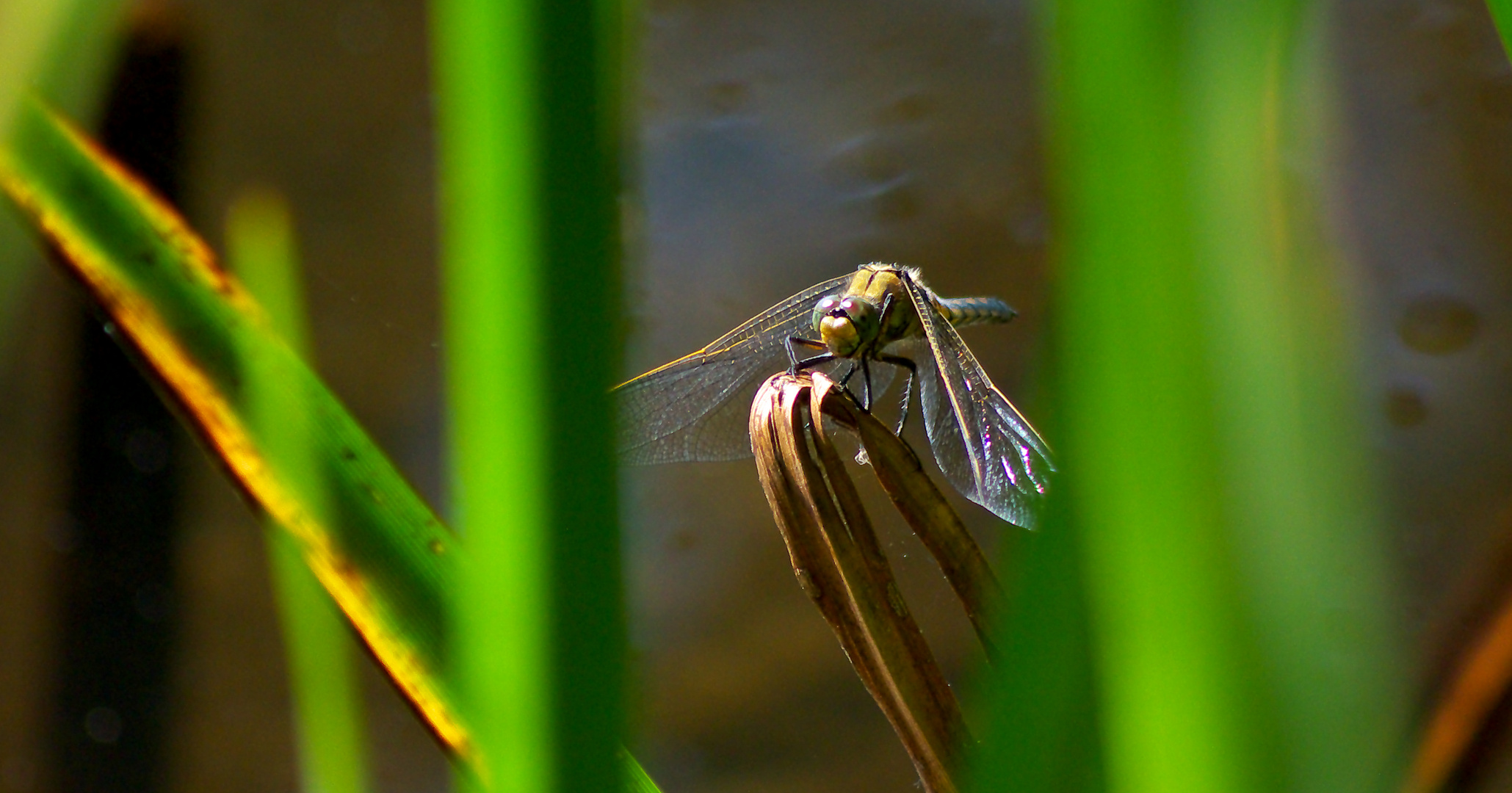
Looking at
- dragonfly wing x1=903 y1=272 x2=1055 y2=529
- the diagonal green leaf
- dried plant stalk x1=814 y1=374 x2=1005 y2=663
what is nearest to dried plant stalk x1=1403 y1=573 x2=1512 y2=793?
dragonfly wing x1=903 y1=272 x2=1055 y2=529

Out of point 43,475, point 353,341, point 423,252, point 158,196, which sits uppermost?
point 158,196

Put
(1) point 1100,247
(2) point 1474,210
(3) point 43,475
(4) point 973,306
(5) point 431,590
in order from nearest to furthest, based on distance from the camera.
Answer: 1. (1) point 1100,247
2. (5) point 431,590
3. (4) point 973,306
4. (2) point 1474,210
5. (3) point 43,475

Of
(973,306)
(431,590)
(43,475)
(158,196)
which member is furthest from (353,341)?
(431,590)

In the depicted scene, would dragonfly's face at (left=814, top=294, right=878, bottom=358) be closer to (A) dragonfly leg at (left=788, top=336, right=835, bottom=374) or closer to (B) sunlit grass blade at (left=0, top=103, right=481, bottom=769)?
(A) dragonfly leg at (left=788, top=336, right=835, bottom=374)

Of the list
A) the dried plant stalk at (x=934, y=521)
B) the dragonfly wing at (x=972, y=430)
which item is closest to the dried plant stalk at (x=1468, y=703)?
the dragonfly wing at (x=972, y=430)

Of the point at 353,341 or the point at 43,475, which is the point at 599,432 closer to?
the point at 353,341

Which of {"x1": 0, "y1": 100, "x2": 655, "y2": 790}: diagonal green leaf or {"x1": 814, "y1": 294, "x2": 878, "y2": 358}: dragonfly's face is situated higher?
{"x1": 0, "y1": 100, "x2": 655, "y2": 790}: diagonal green leaf

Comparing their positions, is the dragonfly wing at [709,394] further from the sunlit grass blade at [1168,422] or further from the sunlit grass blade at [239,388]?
the sunlit grass blade at [1168,422]
